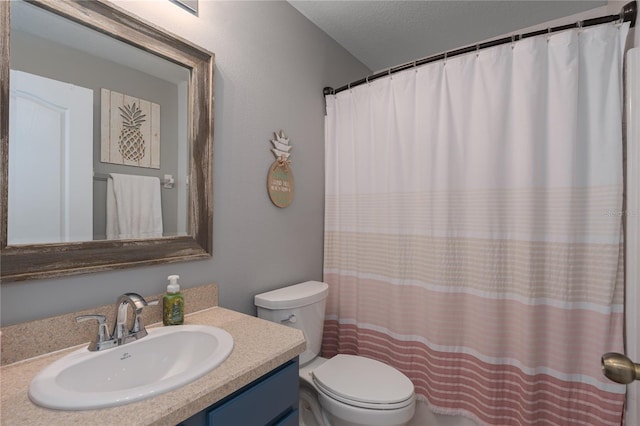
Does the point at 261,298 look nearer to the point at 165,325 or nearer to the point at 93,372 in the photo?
the point at 165,325

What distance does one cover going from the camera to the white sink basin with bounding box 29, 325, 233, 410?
68cm

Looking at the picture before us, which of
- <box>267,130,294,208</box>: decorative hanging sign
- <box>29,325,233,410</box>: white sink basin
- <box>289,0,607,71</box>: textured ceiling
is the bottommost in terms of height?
<box>29,325,233,410</box>: white sink basin

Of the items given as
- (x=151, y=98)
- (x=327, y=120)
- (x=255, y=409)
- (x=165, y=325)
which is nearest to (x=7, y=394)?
(x=165, y=325)

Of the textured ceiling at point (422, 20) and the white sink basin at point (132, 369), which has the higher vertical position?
the textured ceiling at point (422, 20)

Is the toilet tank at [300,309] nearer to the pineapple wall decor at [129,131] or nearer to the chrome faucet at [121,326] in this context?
the chrome faucet at [121,326]

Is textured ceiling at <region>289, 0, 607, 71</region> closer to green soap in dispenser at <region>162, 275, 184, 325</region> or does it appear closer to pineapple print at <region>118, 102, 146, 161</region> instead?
pineapple print at <region>118, 102, 146, 161</region>

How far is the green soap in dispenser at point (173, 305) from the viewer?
3.67 feet

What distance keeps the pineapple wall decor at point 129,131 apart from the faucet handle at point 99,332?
0.51 m

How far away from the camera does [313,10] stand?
177cm

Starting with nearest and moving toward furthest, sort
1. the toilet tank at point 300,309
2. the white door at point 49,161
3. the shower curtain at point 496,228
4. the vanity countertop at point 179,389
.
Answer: the vanity countertop at point 179,389 → the white door at point 49,161 → the shower curtain at point 496,228 → the toilet tank at point 300,309

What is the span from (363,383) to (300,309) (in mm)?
438

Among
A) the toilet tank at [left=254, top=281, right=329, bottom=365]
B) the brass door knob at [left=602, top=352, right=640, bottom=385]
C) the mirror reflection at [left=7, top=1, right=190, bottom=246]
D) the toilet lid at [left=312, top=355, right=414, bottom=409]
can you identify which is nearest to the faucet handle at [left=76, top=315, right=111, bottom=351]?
the mirror reflection at [left=7, top=1, right=190, bottom=246]

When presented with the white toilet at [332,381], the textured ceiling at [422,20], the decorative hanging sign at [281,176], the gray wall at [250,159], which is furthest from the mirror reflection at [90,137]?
the textured ceiling at [422,20]

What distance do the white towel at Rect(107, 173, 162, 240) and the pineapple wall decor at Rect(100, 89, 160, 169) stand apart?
67 mm
